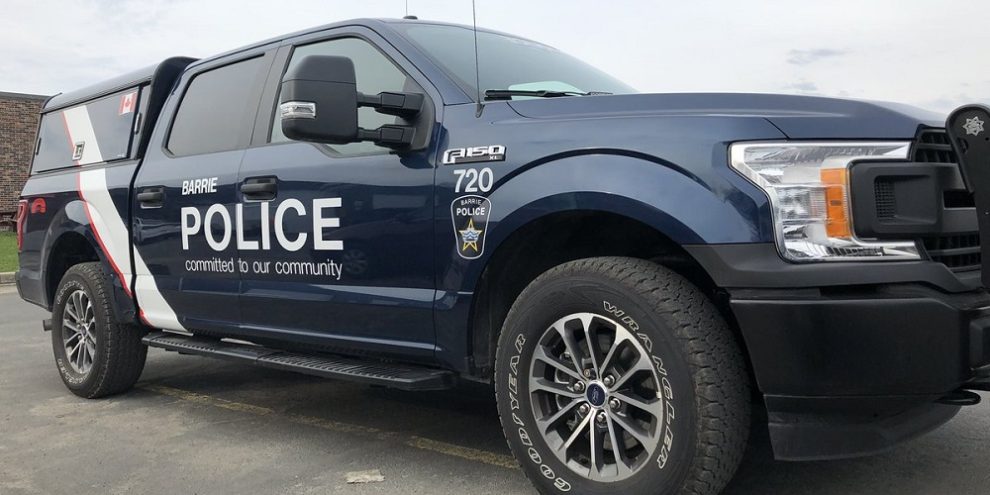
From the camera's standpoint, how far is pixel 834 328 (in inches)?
88.5

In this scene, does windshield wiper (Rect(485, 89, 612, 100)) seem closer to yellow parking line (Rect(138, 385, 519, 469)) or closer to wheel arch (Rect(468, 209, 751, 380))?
wheel arch (Rect(468, 209, 751, 380))

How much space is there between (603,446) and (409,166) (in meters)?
1.25

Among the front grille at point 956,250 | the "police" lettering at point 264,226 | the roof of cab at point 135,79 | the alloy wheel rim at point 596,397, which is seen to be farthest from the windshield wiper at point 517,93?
the roof of cab at point 135,79

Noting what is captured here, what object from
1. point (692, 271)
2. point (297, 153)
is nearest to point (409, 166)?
point (297, 153)

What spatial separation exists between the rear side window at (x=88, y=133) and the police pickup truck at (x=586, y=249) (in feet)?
2.86

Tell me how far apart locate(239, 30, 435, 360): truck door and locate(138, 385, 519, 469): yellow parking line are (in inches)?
22.9

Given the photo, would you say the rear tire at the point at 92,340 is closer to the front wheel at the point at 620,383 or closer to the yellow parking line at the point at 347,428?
the yellow parking line at the point at 347,428

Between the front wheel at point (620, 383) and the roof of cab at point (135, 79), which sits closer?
the front wheel at point (620, 383)

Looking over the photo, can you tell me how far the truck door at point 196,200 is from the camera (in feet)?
13.1

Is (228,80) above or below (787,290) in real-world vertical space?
above

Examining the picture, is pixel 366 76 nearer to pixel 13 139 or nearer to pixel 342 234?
pixel 342 234

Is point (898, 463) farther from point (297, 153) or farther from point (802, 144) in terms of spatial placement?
point (297, 153)

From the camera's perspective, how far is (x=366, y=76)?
142 inches

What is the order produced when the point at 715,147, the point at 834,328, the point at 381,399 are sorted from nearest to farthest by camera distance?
the point at 834,328 → the point at 715,147 → the point at 381,399
